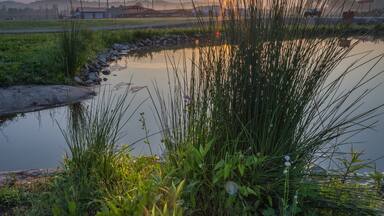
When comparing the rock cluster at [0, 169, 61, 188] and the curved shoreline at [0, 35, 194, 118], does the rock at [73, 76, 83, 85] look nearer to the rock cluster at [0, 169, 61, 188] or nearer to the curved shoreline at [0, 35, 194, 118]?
the curved shoreline at [0, 35, 194, 118]

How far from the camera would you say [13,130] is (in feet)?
18.5

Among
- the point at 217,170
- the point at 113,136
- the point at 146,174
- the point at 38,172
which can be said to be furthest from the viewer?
the point at 38,172

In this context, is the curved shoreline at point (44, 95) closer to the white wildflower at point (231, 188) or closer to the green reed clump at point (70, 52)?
the green reed clump at point (70, 52)

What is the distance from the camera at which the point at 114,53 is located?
13258mm

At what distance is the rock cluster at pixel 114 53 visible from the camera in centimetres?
869

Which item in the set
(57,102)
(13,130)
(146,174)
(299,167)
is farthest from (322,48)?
(57,102)

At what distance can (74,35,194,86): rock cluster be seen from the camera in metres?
8.69

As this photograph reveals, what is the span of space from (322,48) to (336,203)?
2.46 ft

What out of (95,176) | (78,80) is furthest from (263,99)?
(78,80)

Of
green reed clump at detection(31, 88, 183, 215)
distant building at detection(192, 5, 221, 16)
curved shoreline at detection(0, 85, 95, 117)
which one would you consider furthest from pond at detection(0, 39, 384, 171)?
distant building at detection(192, 5, 221, 16)

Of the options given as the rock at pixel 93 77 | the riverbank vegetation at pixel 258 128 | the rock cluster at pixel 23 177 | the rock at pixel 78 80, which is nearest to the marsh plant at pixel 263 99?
the riverbank vegetation at pixel 258 128

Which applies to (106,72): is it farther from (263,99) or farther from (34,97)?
(263,99)

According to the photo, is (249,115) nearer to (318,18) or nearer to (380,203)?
(318,18)

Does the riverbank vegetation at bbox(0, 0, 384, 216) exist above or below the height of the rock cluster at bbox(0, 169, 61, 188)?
above
